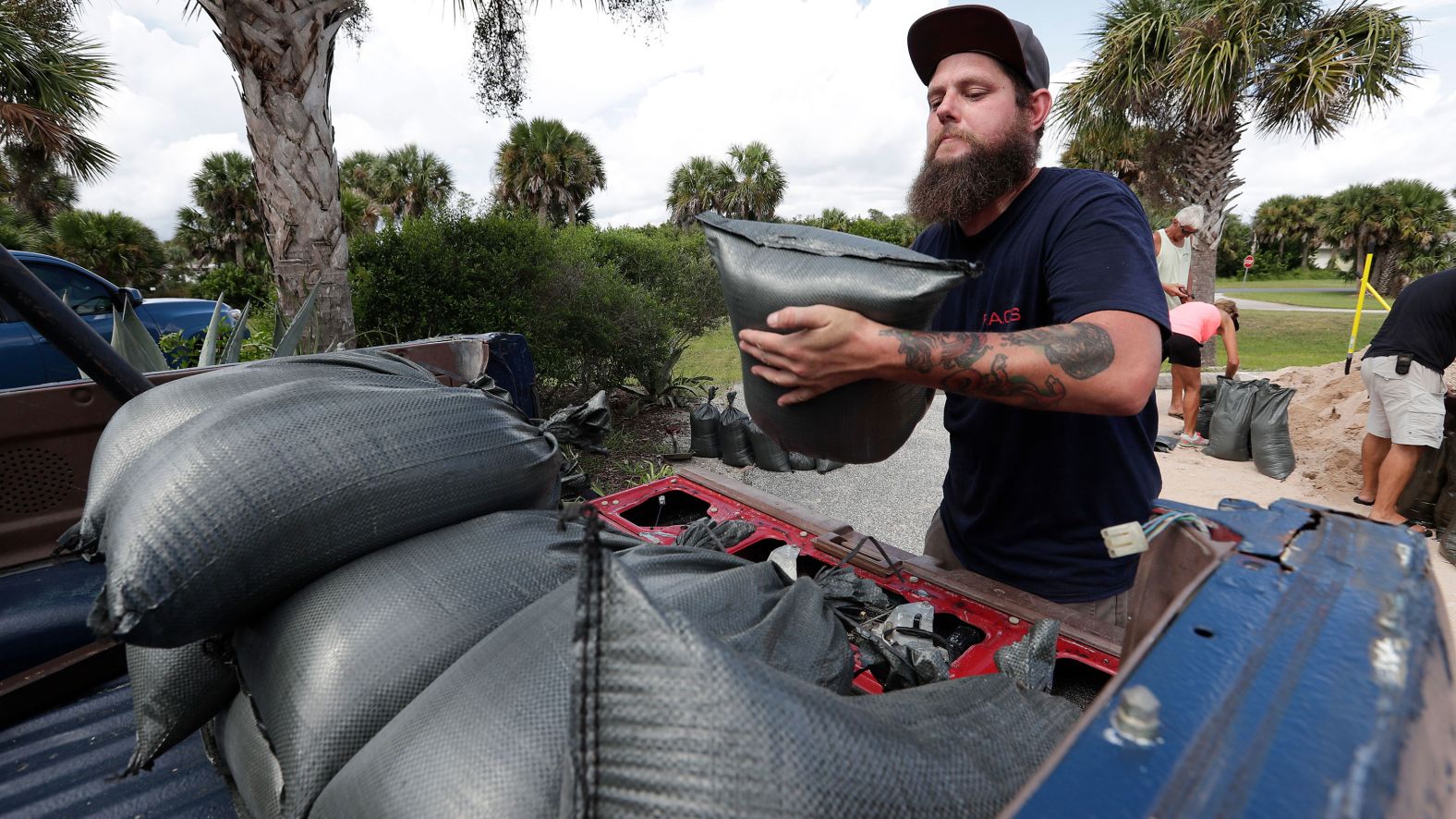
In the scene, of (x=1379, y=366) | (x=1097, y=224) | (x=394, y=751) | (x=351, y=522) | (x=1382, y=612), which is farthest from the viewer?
(x=1379, y=366)

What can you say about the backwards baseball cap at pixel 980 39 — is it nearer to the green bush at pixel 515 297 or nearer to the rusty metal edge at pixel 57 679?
the rusty metal edge at pixel 57 679

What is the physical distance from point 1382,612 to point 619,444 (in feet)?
21.0

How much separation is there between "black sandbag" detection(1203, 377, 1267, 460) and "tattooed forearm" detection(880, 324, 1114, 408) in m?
6.31

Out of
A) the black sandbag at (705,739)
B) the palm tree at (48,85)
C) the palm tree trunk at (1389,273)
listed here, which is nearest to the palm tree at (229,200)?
the palm tree at (48,85)

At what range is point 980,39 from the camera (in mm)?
1686

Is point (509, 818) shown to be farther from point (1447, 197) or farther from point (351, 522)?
point (1447, 197)

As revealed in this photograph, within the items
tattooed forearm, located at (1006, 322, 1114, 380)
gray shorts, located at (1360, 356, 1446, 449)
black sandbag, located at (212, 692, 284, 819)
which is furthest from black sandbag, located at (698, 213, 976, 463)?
gray shorts, located at (1360, 356, 1446, 449)

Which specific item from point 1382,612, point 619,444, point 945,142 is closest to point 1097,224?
point 945,142

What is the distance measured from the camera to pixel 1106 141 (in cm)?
1310

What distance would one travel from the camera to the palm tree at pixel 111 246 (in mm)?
18797

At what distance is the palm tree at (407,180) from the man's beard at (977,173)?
32857 millimetres

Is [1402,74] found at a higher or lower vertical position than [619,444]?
higher

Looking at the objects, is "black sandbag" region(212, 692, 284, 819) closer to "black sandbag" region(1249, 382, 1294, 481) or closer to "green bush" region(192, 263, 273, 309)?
"black sandbag" region(1249, 382, 1294, 481)

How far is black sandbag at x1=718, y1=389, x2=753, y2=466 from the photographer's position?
621 cm
